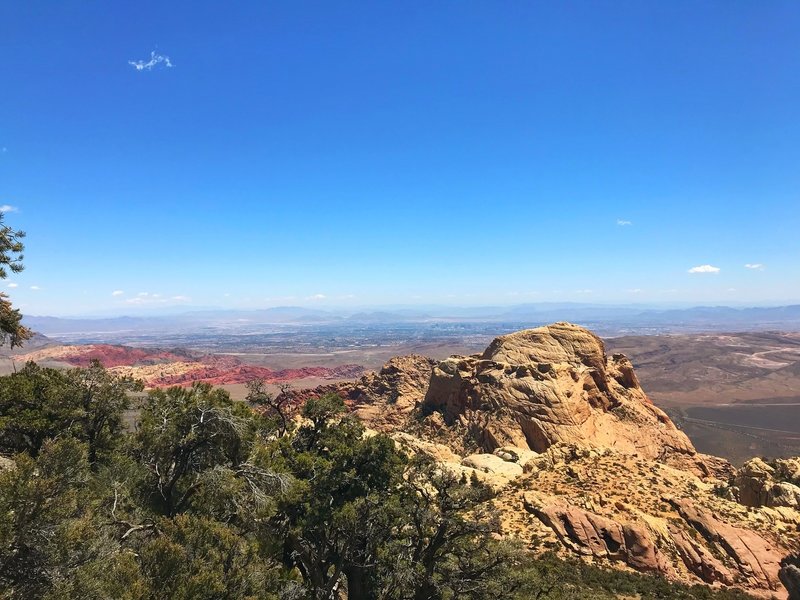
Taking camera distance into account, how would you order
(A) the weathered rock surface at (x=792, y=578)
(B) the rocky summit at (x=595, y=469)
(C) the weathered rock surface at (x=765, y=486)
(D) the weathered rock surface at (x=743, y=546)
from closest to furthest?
1. (A) the weathered rock surface at (x=792, y=578)
2. (D) the weathered rock surface at (x=743, y=546)
3. (B) the rocky summit at (x=595, y=469)
4. (C) the weathered rock surface at (x=765, y=486)

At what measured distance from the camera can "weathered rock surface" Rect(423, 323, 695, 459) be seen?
144 ft

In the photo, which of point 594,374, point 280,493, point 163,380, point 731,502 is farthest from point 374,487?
point 163,380

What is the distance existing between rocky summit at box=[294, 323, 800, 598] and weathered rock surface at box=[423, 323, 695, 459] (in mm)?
141

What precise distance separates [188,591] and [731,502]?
33.1 meters

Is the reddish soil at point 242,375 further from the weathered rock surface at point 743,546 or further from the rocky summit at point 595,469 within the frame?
the weathered rock surface at point 743,546

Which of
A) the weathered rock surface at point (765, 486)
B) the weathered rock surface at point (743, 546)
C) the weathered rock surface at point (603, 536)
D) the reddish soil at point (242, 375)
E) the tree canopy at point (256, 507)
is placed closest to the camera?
the tree canopy at point (256, 507)

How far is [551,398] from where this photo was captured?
4441 centimetres

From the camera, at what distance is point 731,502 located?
28828 millimetres

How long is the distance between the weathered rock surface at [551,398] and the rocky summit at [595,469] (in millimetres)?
141

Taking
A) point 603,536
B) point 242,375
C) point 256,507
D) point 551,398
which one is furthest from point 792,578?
point 242,375

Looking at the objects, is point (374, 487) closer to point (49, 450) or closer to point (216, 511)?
point (216, 511)

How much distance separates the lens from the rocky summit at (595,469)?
2361 cm

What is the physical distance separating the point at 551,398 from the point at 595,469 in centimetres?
1327

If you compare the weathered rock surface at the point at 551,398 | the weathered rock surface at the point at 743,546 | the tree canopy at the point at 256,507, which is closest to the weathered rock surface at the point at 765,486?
the weathered rock surface at the point at 743,546
